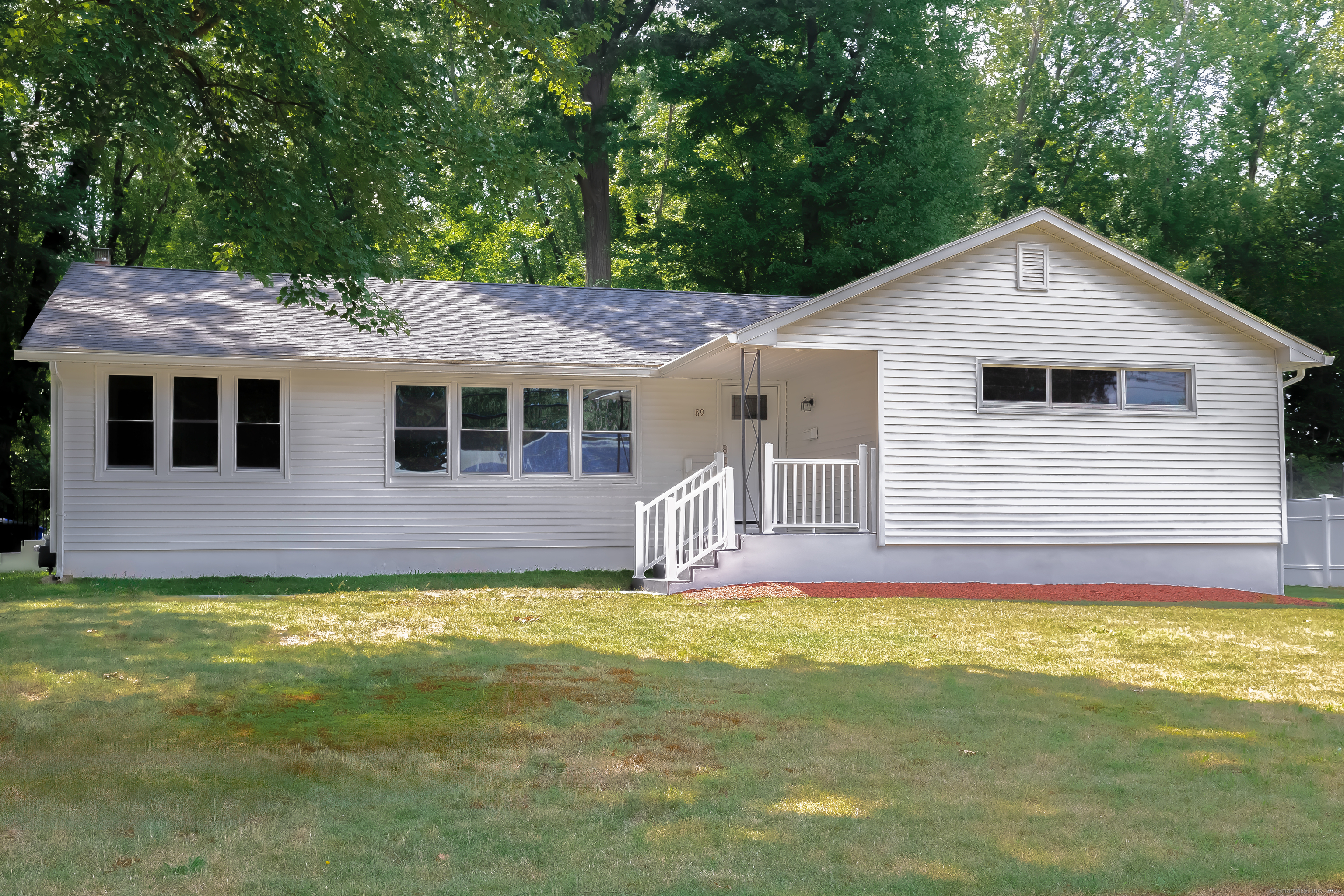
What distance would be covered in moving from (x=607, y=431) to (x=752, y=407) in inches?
94.7

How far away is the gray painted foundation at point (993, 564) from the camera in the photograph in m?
13.6

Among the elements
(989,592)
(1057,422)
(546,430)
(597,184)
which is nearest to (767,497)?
(989,592)

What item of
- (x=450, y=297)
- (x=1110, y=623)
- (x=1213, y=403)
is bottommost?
(x=1110, y=623)

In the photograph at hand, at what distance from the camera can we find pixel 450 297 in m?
18.1

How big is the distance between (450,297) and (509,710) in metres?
12.3

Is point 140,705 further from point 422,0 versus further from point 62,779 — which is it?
point 422,0

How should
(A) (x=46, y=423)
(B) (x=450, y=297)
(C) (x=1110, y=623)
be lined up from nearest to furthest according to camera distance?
(C) (x=1110, y=623) → (B) (x=450, y=297) → (A) (x=46, y=423)

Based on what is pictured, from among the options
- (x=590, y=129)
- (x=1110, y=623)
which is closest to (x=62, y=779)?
(x=1110, y=623)

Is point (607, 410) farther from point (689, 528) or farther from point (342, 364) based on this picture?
point (342, 364)

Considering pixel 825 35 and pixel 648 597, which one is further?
pixel 825 35

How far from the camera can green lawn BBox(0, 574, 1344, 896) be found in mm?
4145

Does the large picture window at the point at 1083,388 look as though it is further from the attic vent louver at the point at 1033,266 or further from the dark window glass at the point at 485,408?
the dark window glass at the point at 485,408

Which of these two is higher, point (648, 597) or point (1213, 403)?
point (1213, 403)

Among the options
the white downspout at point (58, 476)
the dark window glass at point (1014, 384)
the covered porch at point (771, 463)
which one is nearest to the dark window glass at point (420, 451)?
the covered porch at point (771, 463)
